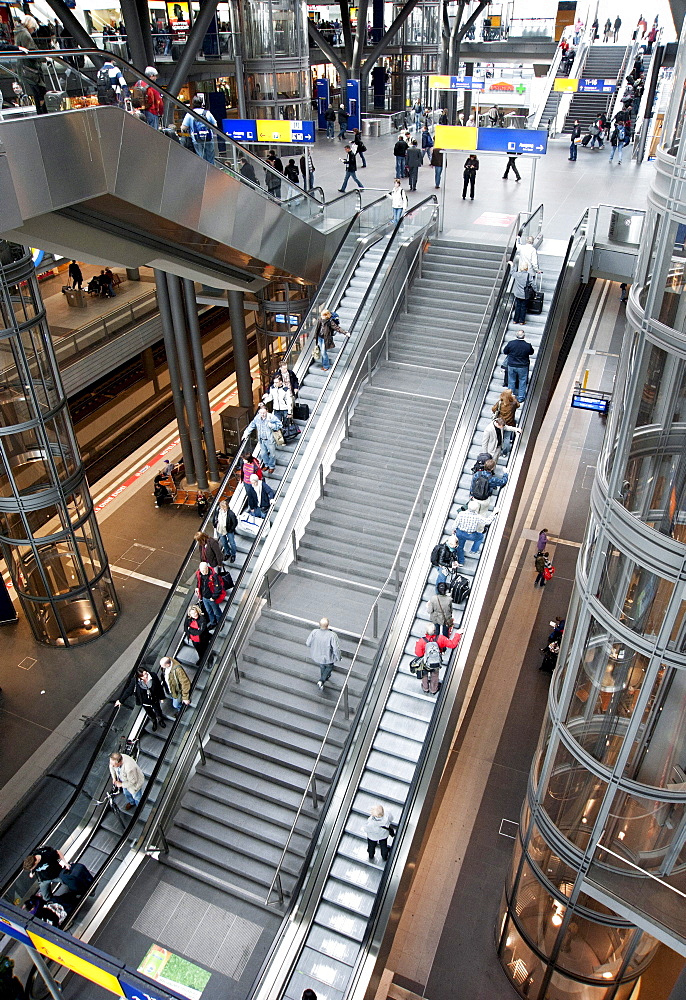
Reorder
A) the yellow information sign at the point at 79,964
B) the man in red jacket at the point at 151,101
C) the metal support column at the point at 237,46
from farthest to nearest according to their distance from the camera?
the metal support column at the point at 237,46 < the man in red jacket at the point at 151,101 < the yellow information sign at the point at 79,964

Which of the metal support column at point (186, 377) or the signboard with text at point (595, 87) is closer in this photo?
the metal support column at point (186, 377)

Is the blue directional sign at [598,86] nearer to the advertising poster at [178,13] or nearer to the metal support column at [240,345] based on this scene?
the advertising poster at [178,13]

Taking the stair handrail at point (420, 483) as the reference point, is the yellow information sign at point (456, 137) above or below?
above

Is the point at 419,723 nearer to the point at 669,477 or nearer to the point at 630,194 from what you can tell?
the point at 669,477

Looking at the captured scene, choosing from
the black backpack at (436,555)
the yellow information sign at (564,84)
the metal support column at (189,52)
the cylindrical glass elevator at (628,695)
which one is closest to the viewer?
the cylindrical glass elevator at (628,695)

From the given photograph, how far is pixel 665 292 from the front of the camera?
602cm

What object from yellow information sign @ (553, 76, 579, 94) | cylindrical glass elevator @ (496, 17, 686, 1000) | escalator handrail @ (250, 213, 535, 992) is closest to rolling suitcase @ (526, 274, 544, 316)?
escalator handrail @ (250, 213, 535, 992)

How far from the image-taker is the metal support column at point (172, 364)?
1744 centimetres

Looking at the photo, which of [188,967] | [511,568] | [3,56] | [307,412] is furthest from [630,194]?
[188,967]

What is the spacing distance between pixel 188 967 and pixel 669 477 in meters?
7.44

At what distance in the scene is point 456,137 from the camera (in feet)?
55.3

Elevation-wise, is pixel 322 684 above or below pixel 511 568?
above

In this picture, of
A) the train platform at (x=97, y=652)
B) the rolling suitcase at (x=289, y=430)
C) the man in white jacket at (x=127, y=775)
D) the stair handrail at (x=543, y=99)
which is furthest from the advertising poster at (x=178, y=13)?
the man in white jacket at (x=127, y=775)

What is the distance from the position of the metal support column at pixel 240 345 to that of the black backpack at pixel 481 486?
32.1 ft
